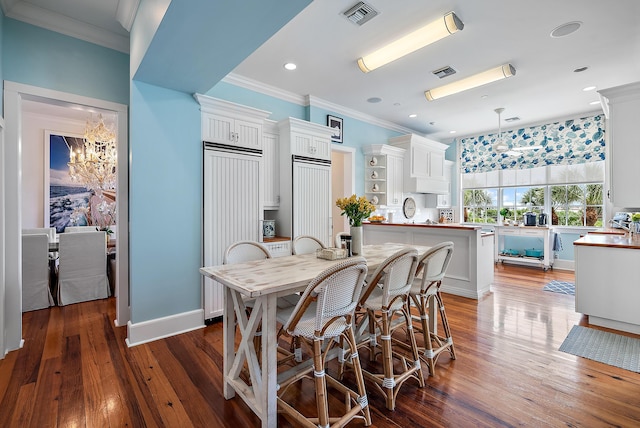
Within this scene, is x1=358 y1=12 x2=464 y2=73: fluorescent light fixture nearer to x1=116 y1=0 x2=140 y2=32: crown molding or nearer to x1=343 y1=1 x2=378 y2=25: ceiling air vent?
x1=343 y1=1 x2=378 y2=25: ceiling air vent

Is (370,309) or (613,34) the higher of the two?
(613,34)

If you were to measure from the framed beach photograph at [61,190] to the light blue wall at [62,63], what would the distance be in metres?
3.28

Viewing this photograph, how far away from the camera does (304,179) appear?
13.5 feet

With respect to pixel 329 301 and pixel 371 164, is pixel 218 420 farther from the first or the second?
pixel 371 164

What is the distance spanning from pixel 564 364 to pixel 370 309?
5.54 ft

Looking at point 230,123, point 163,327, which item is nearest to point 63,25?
point 230,123

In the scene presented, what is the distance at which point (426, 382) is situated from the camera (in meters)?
2.10

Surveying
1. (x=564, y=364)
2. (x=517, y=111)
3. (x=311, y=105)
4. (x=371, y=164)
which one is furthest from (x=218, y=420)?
(x=517, y=111)

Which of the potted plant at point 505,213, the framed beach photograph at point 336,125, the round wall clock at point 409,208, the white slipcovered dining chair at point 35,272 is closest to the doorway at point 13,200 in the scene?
the white slipcovered dining chair at point 35,272

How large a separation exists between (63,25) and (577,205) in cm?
829

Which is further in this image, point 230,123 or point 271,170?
point 271,170

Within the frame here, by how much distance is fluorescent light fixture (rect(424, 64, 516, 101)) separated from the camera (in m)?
3.71

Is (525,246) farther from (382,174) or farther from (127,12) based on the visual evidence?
(127,12)

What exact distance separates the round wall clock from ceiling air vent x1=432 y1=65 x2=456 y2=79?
2929 millimetres
